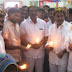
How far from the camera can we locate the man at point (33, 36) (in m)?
4.07

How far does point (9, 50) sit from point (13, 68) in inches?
70.6

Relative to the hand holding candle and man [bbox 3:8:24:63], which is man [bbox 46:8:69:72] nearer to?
the hand holding candle

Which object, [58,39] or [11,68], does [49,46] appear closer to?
[58,39]

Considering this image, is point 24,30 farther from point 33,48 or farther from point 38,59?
point 38,59

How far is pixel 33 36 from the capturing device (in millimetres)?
4125

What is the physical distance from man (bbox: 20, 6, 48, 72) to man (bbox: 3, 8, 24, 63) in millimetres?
305

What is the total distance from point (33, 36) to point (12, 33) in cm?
63

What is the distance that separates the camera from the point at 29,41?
414 cm

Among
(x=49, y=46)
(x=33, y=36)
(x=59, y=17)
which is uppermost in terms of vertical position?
(x=59, y=17)

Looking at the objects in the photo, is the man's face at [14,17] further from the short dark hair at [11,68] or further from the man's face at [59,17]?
the short dark hair at [11,68]

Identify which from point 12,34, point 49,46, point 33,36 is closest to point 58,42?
point 49,46

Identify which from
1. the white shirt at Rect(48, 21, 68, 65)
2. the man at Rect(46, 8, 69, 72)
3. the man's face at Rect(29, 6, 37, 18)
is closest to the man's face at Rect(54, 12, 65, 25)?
the man at Rect(46, 8, 69, 72)

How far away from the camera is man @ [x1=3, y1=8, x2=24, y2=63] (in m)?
3.60

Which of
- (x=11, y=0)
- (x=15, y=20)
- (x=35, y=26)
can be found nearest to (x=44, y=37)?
(x=35, y=26)
